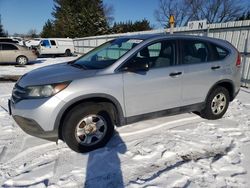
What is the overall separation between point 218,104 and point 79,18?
127 feet

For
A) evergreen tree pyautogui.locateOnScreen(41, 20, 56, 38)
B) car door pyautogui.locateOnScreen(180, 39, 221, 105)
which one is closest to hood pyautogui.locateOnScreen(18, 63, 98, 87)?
car door pyautogui.locateOnScreen(180, 39, 221, 105)

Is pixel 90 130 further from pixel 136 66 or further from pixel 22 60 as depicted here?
pixel 22 60

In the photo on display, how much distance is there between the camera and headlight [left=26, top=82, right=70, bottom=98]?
344 cm

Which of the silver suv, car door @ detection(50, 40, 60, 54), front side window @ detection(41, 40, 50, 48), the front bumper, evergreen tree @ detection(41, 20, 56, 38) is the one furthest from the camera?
evergreen tree @ detection(41, 20, 56, 38)

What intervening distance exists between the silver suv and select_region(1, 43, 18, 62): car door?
13.2m

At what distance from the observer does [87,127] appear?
12.3 feet

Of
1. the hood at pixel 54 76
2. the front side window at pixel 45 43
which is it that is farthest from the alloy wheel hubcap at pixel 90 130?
the front side window at pixel 45 43

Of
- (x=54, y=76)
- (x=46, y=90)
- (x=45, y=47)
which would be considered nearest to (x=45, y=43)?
(x=45, y=47)

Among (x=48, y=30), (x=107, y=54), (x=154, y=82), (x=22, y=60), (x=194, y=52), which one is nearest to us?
(x=154, y=82)

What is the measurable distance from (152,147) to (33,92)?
192cm

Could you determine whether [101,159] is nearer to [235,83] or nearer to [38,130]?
[38,130]

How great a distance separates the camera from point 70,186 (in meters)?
2.97

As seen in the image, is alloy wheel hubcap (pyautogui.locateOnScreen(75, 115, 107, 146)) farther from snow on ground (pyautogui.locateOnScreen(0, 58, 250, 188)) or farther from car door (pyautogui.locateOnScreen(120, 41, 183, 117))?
car door (pyautogui.locateOnScreen(120, 41, 183, 117))

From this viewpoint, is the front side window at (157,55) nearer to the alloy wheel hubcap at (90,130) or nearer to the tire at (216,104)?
the alloy wheel hubcap at (90,130)
